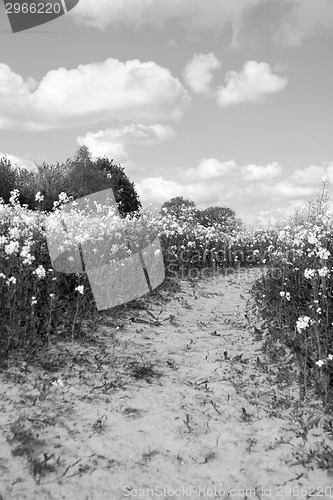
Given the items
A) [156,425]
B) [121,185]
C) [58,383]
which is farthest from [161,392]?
[121,185]

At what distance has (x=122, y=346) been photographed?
641 centimetres

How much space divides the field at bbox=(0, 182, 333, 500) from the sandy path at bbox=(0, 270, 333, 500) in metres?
0.01

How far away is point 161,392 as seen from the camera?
205 inches

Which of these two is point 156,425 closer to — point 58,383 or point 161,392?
point 161,392

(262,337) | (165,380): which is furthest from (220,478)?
(262,337)

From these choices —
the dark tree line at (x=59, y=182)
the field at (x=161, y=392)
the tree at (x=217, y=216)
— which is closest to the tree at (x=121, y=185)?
the dark tree line at (x=59, y=182)

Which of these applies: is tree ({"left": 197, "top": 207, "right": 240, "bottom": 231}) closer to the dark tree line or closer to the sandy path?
the dark tree line

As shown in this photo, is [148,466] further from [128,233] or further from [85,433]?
[128,233]

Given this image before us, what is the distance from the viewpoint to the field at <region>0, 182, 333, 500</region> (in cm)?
389

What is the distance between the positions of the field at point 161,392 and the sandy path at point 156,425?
0.01 meters

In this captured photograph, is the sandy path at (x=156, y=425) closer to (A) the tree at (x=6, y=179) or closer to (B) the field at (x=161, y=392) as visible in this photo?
(B) the field at (x=161, y=392)

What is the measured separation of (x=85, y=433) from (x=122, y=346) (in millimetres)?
2056

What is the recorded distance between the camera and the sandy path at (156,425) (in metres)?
3.79

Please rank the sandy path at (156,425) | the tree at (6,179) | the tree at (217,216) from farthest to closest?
the tree at (217,216), the tree at (6,179), the sandy path at (156,425)
